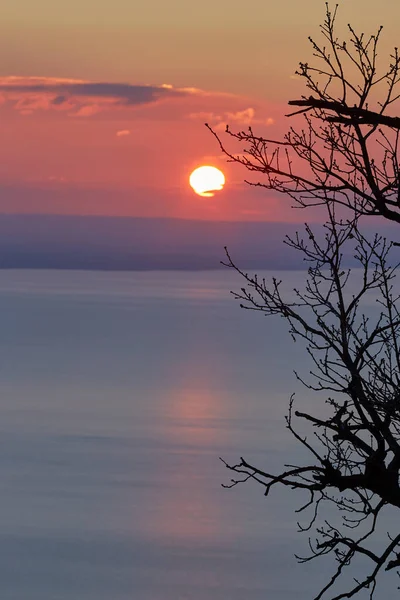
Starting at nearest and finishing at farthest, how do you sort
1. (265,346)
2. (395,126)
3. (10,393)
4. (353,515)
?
1. (395,126)
2. (353,515)
3. (10,393)
4. (265,346)

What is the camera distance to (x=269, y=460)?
61781 mm

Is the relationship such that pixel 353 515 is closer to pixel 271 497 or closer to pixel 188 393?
pixel 271 497

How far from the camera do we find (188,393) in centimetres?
9656

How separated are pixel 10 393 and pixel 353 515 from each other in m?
47.3

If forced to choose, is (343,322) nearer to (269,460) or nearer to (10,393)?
(269,460)

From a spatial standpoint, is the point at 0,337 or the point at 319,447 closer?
the point at 319,447

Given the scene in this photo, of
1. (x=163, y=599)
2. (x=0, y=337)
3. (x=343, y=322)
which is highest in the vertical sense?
(x=0, y=337)

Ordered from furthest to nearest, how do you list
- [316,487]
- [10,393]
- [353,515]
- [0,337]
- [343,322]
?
1. [0,337]
2. [10,393]
3. [353,515]
4. [343,322]
5. [316,487]

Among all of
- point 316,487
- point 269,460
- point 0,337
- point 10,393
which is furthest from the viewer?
point 0,337

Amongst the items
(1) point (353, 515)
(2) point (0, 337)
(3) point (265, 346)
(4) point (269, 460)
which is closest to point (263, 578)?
(1) point (353, 515)

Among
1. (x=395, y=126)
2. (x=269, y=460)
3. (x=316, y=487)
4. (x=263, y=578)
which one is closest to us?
(x=395, y=126)

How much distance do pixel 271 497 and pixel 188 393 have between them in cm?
4005

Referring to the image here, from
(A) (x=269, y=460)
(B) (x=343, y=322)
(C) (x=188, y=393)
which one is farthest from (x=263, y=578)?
(C) (x=188, y=393)

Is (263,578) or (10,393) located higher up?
(10,393)
